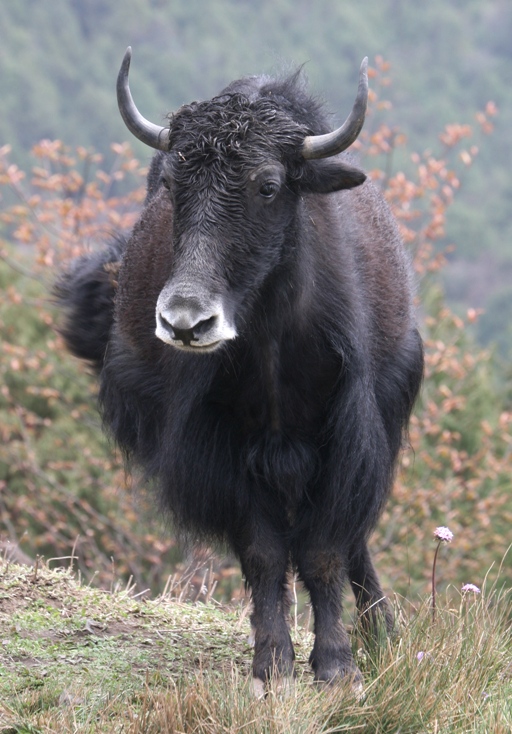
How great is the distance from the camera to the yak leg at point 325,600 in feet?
15.4

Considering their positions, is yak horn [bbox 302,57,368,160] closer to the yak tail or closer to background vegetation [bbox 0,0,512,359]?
the yak tail

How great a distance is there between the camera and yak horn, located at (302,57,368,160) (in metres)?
4.19

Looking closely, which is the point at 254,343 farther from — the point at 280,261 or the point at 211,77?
the point at 211,77

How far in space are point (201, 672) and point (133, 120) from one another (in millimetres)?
2275

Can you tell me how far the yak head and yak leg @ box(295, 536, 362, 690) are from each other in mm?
1126

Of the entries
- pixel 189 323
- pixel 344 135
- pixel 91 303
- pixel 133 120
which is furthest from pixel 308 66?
pixel 189 323

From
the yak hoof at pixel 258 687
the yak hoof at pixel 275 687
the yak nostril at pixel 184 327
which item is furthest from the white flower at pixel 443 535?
the yak nostril at pixel 184 327

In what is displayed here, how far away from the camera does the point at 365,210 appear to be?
551cm

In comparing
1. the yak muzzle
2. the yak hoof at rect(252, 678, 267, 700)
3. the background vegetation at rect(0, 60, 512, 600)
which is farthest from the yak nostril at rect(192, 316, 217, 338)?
the background vegetation at rect(0, 60, 512, 600)

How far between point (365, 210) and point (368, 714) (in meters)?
2.52

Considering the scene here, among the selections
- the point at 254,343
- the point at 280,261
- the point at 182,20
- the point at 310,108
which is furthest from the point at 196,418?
the point at 182,20

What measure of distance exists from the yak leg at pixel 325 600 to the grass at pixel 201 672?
0.36 ft

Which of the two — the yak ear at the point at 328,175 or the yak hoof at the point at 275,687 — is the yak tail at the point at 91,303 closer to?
the yak ear at the point at 328,175

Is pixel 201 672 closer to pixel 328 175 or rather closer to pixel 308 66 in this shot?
pixel 328 175
